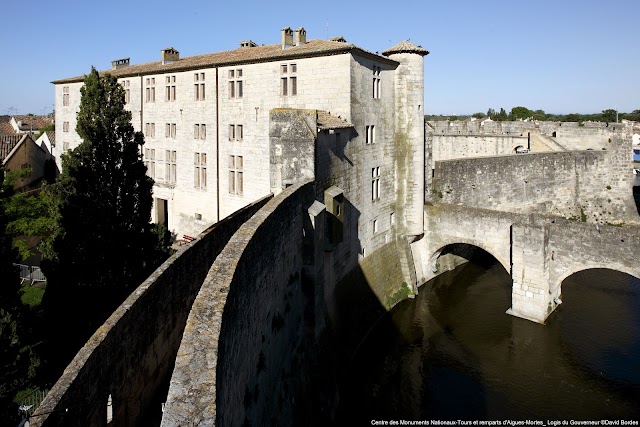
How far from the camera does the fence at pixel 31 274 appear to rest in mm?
23047

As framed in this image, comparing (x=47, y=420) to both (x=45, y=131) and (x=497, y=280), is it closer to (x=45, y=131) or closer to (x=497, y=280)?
(x=497, y=280)

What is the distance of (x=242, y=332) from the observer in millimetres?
7164

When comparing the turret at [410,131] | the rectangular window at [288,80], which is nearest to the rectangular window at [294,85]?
the rectangular window at [288,80]

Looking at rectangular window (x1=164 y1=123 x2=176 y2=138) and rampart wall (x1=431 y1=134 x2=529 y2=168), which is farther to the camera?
rampart wall (x1=431 y1=134 x2=529 y2=168)

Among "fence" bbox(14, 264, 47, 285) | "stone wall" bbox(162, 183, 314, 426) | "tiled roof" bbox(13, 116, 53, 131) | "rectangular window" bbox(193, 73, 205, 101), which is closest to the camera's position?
"stone wall" bbox(162, 183, 314, 426)

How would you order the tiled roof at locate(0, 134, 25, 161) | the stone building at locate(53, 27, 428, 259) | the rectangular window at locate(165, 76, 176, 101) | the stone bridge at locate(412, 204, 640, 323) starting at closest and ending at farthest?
the stone building at locate(53, 27, 428, 259) < the stone bridge at locate(412, 204, 640, 323) < the rectangular window at locate(165, 76, 176, 101) < the tiled roof at locate(0, 134, 25, 161)

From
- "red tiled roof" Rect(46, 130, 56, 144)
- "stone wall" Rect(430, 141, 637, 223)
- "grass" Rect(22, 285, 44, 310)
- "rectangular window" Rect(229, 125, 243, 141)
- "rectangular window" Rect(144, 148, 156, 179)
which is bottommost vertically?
"grass" Rect(22, 285, 44, 310)

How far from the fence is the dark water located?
15.6 meters

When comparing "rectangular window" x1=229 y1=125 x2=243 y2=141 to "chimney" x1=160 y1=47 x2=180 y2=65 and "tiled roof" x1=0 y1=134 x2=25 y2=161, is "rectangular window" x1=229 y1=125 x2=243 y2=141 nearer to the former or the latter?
"chimney" x1=160 y1=47 x2=180 y2=65

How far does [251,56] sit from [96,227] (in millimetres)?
10412

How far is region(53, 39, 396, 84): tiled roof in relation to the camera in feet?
60.4

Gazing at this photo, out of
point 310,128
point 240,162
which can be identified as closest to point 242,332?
point 310,128

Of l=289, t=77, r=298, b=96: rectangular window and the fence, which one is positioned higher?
l=289, t=77, r=298, b=96: rectangular window

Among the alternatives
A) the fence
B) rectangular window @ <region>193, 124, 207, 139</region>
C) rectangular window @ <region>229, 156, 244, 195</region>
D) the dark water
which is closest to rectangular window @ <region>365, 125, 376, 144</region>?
rectangular window @ <region>229, 156, 244, 195</region>
